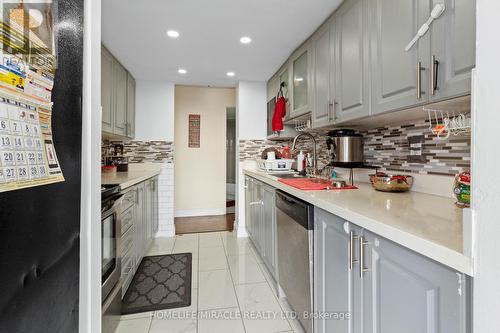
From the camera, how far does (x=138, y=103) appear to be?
3.54 metres

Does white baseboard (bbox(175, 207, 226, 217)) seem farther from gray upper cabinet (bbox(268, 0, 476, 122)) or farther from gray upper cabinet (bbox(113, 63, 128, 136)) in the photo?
gray upper cabinet (bbox(268, 0, 476, 122))

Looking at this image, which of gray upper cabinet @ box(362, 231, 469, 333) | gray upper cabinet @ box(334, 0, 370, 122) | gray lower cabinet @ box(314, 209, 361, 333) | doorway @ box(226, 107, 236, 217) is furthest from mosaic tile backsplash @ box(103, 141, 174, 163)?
gray upper cabinet @ box(362, 231, 469, 333)

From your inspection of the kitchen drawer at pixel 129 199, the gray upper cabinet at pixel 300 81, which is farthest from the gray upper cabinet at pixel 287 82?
the kitchen drawer at pixel 129 199

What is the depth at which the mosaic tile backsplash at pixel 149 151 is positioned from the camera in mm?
3590

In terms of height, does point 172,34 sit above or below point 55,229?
above

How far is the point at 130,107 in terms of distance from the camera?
3.32m

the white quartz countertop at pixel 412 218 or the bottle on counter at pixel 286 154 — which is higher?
the bottle on counter at pixel 286 154

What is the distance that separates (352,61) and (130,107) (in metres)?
2.90

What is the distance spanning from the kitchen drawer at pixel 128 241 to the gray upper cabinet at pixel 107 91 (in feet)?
3.75

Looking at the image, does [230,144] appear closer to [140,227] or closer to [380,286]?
[140,227]

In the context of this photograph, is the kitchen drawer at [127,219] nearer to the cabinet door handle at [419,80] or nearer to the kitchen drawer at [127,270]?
the kitchen drawer at [127,270]

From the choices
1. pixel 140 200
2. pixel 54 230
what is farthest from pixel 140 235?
pixel 54 230

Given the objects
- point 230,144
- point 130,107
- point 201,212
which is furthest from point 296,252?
point 230,144

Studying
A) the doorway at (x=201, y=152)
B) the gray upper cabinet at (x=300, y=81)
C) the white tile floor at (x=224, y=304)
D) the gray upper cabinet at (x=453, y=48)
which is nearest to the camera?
the gray upper cabinet at (x=453, y=48)
